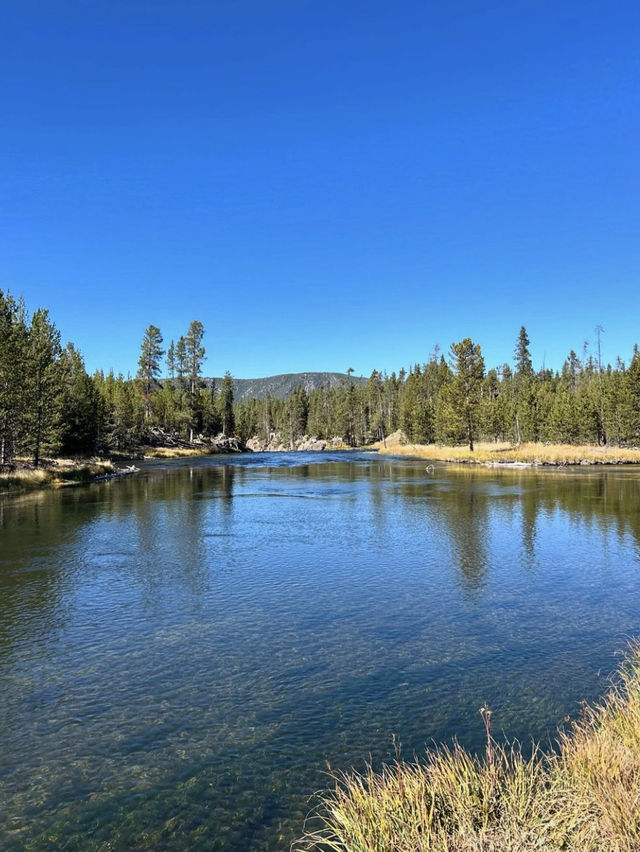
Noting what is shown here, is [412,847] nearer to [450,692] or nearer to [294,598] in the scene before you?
[450,692]

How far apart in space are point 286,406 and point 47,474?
133232 mm

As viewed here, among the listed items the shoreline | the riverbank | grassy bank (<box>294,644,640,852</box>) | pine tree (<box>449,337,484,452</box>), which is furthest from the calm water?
pine tree (<box>449,337,484,452</box>)

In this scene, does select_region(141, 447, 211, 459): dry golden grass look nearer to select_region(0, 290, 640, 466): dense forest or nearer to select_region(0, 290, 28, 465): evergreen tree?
select_region(0, 290, 640, 466): dense forest

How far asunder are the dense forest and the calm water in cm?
2796

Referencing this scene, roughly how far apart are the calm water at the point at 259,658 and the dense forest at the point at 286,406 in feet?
91.7

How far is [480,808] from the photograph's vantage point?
18.0 feet

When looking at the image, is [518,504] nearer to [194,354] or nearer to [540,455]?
[540,455]

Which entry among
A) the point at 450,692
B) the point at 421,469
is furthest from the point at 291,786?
the point at 421,469

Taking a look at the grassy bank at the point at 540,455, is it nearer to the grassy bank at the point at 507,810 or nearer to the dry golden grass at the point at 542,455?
the dry golden grass at the point at 542,455

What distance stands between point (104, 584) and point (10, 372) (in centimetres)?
3533

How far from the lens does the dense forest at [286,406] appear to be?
2039 inches

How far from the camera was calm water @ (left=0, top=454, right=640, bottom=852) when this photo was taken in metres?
7.43

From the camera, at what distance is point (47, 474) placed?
162 feet

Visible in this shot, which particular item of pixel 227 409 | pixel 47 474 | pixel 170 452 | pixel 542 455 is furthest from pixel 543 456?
pixel 227 409
